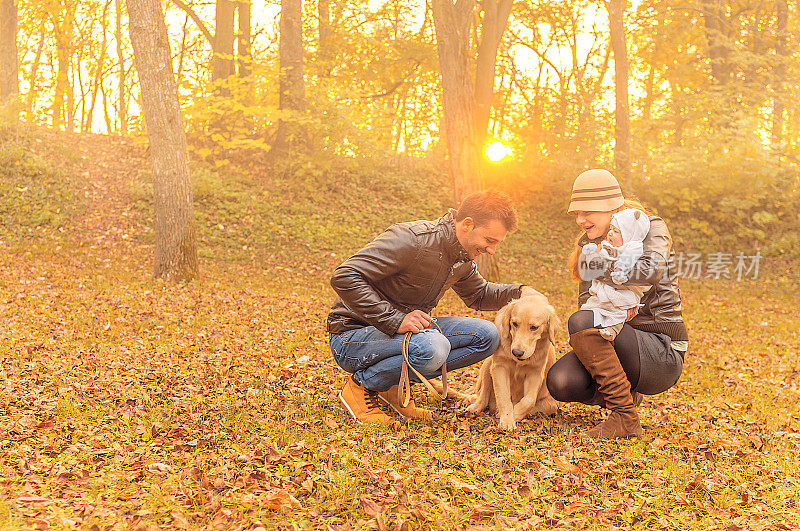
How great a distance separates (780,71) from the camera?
2239 centimetres

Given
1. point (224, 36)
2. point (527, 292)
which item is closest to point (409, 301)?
point (527, 292)

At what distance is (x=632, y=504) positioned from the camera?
12.7ft

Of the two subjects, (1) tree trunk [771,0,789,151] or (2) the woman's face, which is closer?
(2) the woman's face

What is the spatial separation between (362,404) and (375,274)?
1.18m

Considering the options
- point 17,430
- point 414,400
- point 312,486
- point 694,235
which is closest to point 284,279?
point 414,400

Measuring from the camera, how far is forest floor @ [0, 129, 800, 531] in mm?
3605

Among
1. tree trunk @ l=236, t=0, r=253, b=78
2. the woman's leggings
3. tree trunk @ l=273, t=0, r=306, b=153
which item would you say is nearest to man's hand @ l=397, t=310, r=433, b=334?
the woman's leggings

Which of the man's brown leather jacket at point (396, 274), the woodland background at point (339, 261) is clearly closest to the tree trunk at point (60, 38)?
the woodland background at point (339, 261)

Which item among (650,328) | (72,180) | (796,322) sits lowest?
(796,322)

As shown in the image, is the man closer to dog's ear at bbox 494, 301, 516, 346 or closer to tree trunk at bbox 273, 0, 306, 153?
dog's ear at bbox 494, 301, 516, 346

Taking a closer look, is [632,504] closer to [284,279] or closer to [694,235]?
[284,279]

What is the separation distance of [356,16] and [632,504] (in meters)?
19.8

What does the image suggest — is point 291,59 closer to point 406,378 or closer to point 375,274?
point 375,274

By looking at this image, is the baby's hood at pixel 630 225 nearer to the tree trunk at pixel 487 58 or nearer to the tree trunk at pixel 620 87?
the tree trunk at pixel 487 58
